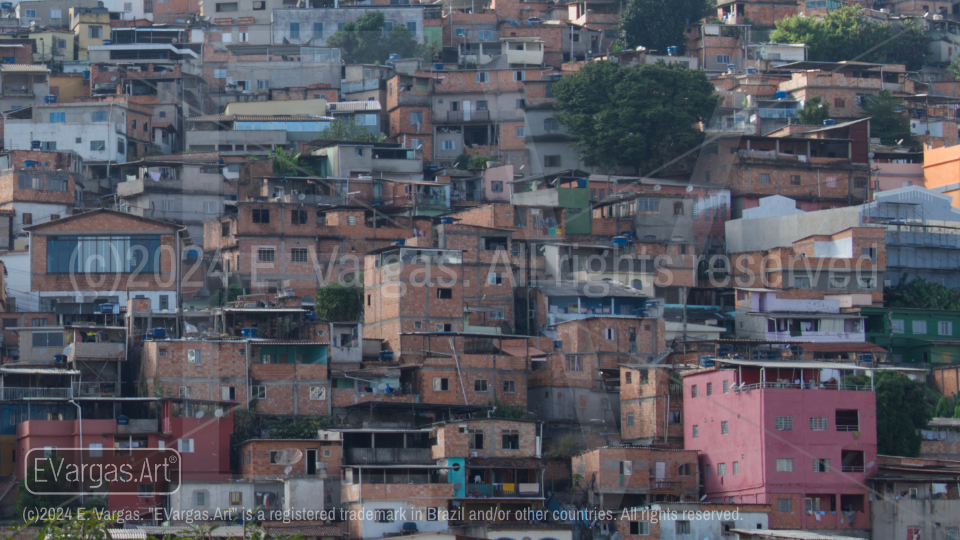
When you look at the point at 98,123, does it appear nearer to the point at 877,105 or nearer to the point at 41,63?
the point at 41,63

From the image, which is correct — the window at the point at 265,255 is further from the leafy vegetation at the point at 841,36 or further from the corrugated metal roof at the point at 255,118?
the leafy vegetation at the point at 841,36

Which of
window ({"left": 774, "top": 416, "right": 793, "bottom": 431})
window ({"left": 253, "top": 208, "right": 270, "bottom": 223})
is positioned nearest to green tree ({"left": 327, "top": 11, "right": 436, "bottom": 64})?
window ({"left": 253, "top": 208, "right": 270, "bottom": 223})

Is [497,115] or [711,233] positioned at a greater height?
[497,115]

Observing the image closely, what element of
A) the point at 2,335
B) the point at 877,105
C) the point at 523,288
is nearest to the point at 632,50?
the point at 877,105

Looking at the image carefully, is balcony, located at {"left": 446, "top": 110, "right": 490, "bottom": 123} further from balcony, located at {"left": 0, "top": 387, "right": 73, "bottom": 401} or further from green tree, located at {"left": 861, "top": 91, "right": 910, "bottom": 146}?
balcony, located at {"left": 0, "top": 387, "right": 73, "bottom": 401}

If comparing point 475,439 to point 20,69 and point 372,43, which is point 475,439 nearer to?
point 20,69

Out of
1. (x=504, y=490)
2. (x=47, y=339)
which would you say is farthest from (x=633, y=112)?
(x=47, y=339)

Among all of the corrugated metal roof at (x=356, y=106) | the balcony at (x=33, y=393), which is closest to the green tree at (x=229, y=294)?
the balcony at (x=33, y=393)
